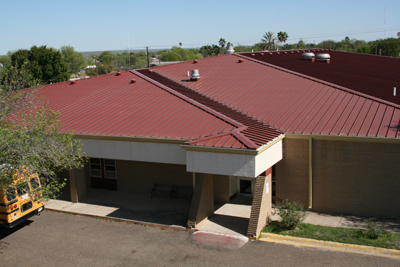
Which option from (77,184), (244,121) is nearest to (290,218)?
(244,121)

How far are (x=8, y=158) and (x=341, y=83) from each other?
53.3ft

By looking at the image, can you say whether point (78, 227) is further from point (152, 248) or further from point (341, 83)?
point (341, 83)

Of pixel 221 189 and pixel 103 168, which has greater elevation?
pixel 103 168

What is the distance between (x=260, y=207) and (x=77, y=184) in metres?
8.96

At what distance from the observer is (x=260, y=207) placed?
14.4 m

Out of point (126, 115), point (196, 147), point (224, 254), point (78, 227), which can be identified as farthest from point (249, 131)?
point (78, 227)

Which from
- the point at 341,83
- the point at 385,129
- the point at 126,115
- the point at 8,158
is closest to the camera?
the point at 8,158

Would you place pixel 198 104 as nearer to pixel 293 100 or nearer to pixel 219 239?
pixel 293 100

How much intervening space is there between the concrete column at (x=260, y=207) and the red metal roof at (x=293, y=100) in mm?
3038

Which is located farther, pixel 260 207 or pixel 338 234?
pixel 260 207

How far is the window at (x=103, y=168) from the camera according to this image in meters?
20.8

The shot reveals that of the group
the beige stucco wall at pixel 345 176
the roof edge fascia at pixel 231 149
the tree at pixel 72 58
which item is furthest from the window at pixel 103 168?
the tree at pixel 72 58

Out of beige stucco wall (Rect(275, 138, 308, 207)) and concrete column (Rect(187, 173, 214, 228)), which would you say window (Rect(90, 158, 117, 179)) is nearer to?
concrete column (Rect(187, 173, 214, 228))

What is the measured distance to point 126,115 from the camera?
18.6 m
